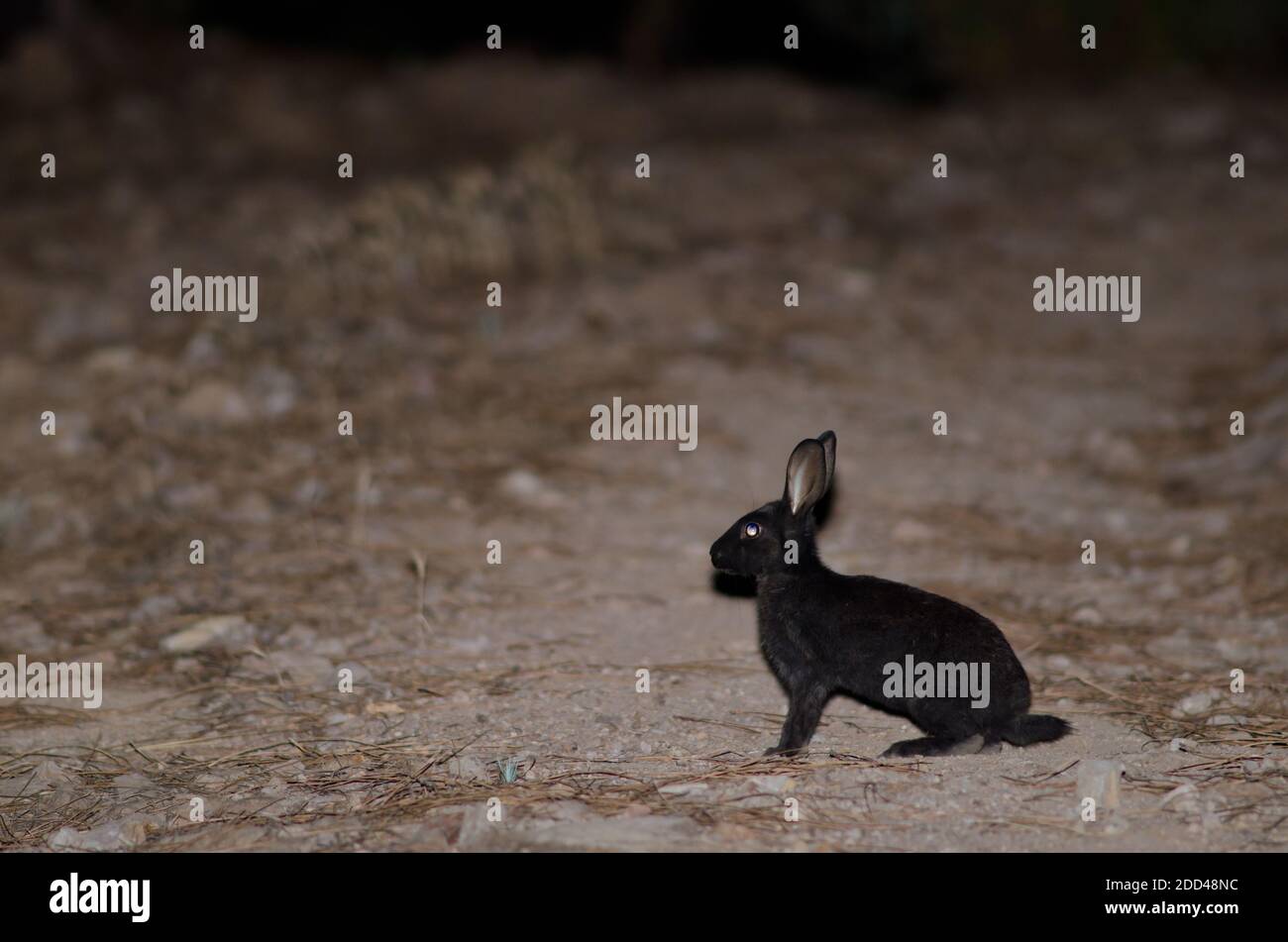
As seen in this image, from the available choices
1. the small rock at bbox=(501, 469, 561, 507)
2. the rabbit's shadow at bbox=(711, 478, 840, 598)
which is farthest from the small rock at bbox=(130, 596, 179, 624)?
the rabbit's shadow at bbox=(711, 478, 840, 598)

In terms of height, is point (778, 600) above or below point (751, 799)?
above

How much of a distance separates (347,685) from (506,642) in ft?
1.98

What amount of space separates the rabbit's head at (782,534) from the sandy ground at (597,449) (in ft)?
1.41

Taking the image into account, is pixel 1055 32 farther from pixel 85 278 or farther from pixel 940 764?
pixel 940 764

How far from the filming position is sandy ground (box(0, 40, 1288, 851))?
13.0 ft

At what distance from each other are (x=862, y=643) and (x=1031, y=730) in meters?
0.52

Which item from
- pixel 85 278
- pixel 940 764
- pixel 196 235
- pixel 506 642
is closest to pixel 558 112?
pixel 196 235

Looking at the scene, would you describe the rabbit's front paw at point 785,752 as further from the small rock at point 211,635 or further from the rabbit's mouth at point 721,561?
the small rock at point 211,635

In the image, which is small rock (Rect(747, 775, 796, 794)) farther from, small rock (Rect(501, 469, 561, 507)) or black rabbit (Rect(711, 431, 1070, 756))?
small rock (Rect(501, 469, 561, 507))

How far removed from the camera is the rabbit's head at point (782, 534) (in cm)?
456

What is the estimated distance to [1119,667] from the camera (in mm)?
4789
